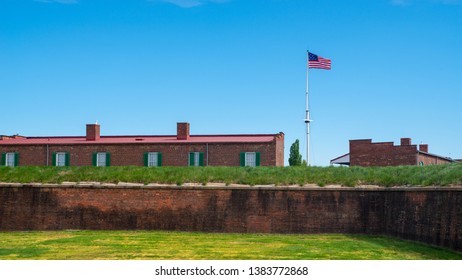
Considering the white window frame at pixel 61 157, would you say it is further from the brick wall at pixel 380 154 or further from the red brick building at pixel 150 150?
the brick wall at pixel 380 154

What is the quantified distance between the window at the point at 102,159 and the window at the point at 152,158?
7.97ft

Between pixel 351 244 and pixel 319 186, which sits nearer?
pixel 351 244

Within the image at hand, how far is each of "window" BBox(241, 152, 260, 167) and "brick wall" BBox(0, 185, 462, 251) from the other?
9.58m

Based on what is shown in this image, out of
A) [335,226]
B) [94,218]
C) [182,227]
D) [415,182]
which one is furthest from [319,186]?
[94,218]

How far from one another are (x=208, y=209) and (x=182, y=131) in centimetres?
1230

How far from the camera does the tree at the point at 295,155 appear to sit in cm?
3941

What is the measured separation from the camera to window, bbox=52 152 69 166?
126ft

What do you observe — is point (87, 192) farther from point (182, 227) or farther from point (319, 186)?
point (319, 186)

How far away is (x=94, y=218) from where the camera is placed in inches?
1080

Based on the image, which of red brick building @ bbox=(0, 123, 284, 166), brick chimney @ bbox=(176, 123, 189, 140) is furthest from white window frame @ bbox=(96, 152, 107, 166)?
brick chimney @ bbox=(176, 123, 189, 140)

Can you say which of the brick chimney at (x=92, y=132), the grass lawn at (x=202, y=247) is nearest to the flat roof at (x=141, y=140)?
the brick chimney at (x=92, y=132)

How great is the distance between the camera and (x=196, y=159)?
1453 inches
